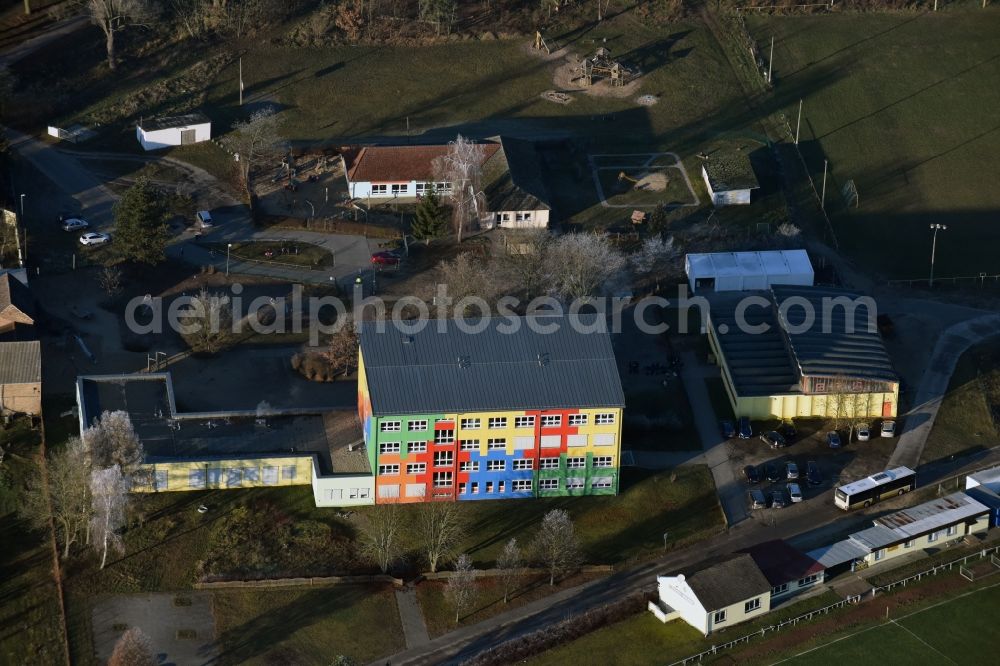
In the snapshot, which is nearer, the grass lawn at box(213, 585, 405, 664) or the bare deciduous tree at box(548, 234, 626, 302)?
the grass lawn at box(213, 585, 405, 664)

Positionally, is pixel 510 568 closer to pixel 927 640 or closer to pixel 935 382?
pixel 927 640

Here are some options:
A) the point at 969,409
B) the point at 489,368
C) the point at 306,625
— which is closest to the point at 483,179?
the point at 489,368

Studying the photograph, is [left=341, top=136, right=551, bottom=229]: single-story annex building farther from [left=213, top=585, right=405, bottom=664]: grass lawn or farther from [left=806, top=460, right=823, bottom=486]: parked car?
[left=213, top=585, right=405, bottom=664]: grass lawn

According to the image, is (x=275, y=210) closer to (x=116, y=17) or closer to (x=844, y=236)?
(x=116, y=17)

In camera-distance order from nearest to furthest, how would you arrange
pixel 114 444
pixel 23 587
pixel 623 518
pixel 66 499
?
pixel 23 587
pixel 66 499
pixel 114 444
pixel 623 518

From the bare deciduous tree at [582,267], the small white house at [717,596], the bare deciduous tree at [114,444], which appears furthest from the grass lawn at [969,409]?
the bare deciduous tree at [114,444]

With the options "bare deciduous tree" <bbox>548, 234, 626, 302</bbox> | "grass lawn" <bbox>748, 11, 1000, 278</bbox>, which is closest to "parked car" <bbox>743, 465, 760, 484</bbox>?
"bare deciduous tree" <bbox>548, 234, 626, 302</bbox>
